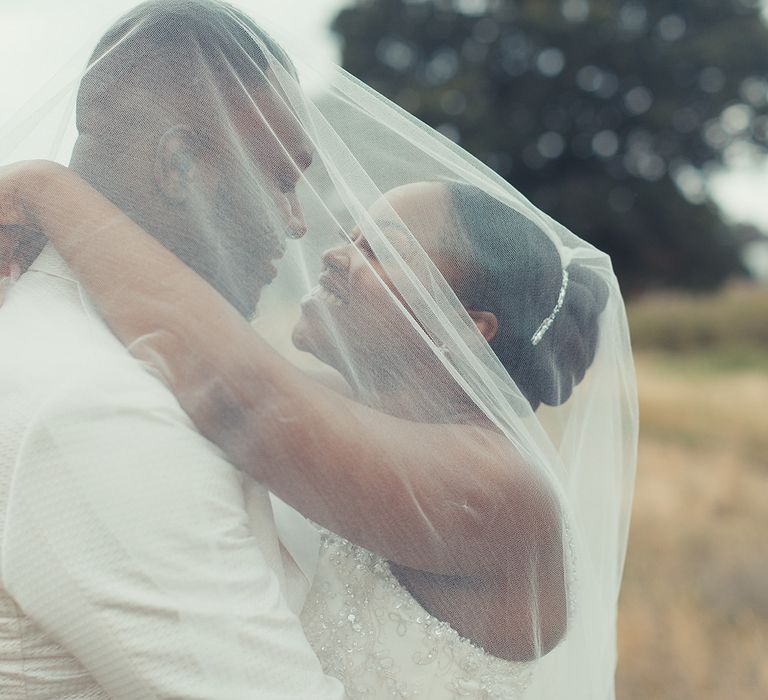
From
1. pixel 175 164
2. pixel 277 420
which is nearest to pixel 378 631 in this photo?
pixel 277 420

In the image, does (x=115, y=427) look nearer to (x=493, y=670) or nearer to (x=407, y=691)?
(x=407, y=691)

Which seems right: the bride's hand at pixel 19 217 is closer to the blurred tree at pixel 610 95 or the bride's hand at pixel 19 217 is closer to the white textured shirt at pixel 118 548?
the white textured shirt at pixel 118 548

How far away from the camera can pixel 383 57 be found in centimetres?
2753

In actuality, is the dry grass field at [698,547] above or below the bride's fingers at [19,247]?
below

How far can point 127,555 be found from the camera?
1482mm

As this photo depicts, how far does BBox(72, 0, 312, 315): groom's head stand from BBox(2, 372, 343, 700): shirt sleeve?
357mm

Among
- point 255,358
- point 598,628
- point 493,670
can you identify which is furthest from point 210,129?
point 598,628

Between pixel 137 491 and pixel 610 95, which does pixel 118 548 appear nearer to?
pixel 137 491

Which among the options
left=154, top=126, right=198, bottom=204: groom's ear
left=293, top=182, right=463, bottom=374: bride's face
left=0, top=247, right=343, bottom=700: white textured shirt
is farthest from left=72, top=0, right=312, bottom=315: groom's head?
left=0, top=247, right=343, bottom=700: white textured shirt

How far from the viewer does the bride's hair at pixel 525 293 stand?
2.02 metres

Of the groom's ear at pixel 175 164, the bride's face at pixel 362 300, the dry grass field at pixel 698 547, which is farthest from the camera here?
the dry grass field at pixel 698 547

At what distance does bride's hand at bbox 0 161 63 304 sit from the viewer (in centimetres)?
174

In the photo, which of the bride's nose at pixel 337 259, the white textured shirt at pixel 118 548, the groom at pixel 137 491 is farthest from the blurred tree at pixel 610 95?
the white textured shirt at pixel 118 548

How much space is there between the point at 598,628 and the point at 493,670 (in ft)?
1.16
